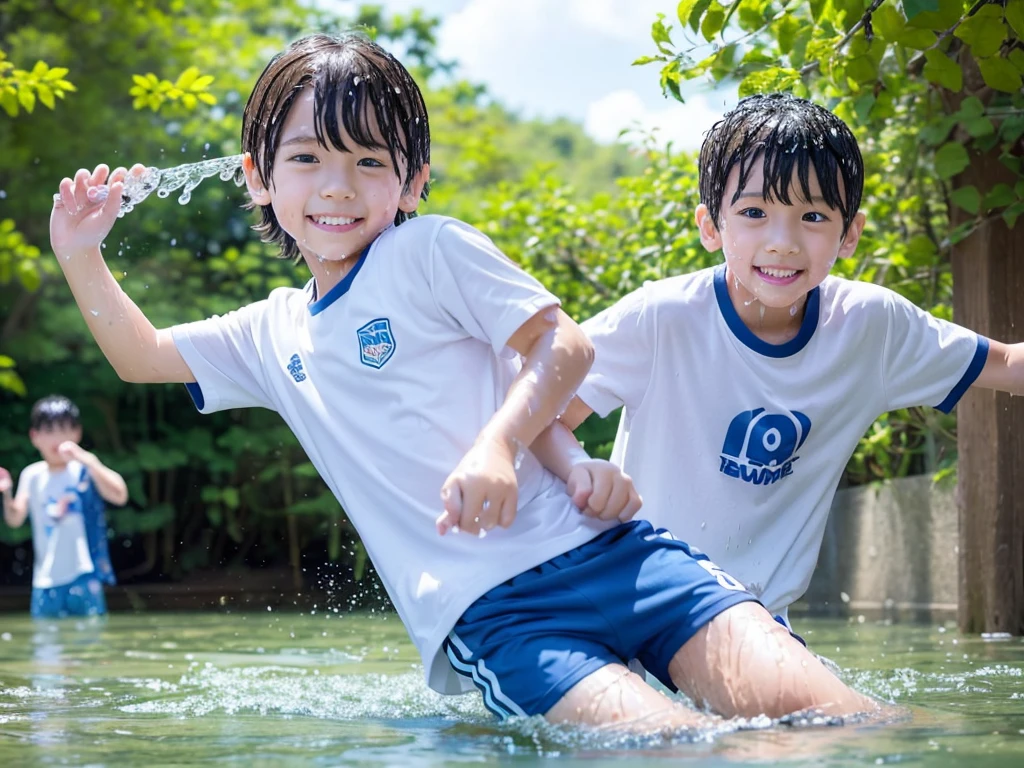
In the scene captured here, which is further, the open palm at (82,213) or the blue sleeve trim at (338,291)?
the open palm at (82,213)

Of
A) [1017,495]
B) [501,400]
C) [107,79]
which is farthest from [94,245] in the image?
[107,79]

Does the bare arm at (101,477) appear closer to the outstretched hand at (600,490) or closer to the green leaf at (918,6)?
the outstretched hand at (600,490)

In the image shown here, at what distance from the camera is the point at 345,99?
9.23 ft

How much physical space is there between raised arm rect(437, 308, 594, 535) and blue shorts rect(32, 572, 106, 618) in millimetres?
6068

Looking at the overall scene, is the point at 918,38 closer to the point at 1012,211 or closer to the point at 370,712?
the point at 1012,211

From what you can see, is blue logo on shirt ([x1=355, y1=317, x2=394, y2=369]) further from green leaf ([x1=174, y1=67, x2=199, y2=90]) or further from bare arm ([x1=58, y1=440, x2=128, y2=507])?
bare arm ([x1=58, y1=440, x2=128, y2=507])

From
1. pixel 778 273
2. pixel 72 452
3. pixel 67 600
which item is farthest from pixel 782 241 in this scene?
pixel 72 452

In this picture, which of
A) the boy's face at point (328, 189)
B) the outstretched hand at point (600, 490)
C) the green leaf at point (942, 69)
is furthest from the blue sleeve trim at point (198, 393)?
the green leaf at point (942, 69)

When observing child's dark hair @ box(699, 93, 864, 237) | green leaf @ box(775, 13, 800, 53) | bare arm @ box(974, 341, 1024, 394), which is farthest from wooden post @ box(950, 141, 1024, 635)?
child's dark hair @ box(699, 93, 864, 237)

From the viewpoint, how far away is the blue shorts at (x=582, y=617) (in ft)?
8.29

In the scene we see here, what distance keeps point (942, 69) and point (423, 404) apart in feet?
7.10

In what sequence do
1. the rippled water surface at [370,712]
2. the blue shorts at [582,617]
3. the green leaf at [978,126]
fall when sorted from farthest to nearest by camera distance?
the green leaf at [978,126] → the blue shorts at [582,617] → the rippled water surface at [370,712]

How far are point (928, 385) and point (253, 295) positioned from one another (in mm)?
8106

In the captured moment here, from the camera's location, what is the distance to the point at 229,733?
2738 mm
